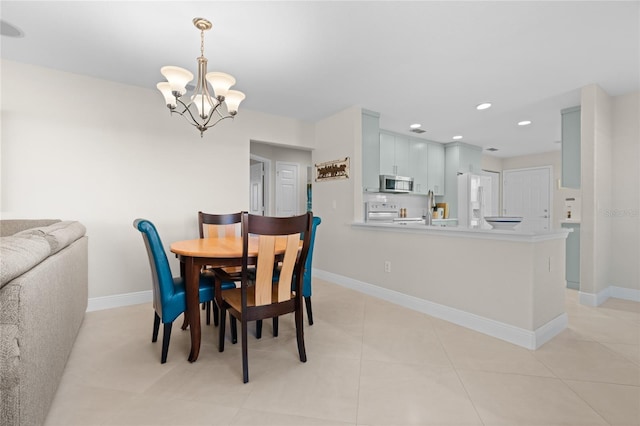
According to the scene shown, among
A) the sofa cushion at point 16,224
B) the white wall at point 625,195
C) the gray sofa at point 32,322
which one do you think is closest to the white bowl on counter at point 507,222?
the white wall at point 625,195

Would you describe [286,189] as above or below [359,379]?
above

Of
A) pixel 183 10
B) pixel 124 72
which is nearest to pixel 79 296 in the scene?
pixel 124 72

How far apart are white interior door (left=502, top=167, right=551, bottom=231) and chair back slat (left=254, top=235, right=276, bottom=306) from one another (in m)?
6.71

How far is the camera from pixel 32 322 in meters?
1.14

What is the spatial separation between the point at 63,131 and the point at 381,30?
10.2 feet

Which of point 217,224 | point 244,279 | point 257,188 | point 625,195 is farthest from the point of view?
point 257,188

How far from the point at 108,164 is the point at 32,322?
7.76ft

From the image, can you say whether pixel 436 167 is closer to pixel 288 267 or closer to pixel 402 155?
pixel 402 155

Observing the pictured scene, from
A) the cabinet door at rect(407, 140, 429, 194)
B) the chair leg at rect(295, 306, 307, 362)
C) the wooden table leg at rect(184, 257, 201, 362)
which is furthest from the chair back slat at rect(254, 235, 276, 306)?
the cabinet door at rect(407, 140, 429, 194)

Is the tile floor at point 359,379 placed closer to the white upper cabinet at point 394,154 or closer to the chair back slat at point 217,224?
the chair back slat at point 217,224

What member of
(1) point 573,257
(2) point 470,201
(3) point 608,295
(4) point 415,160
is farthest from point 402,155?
(3) point 608,295

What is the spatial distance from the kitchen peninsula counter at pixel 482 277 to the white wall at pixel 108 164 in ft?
7.61

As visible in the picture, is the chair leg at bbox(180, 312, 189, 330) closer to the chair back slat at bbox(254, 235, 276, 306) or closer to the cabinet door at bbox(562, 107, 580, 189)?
the chair back slat at bbox(254, 235, 276, 306)

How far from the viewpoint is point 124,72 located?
283 centimetres
